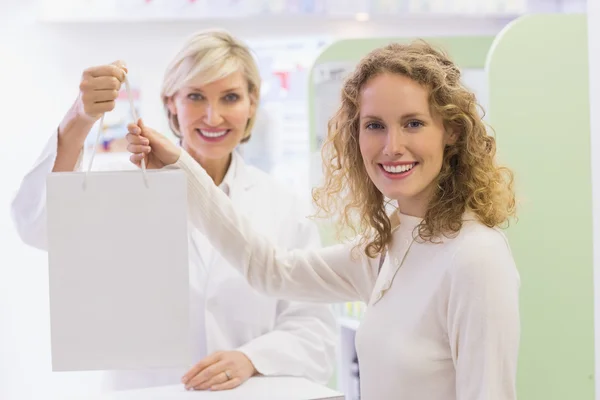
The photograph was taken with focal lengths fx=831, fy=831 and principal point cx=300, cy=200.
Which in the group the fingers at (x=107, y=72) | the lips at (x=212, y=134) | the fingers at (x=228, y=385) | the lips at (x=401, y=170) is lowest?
the fingers at (x=228, y=385)

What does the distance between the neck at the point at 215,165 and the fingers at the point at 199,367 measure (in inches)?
21.6

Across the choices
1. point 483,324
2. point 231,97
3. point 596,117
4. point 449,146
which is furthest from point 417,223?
point 231,97

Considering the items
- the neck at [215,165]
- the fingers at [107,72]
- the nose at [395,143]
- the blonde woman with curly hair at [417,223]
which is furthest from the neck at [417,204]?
the neck at [215,165]

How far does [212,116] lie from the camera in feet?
6.84

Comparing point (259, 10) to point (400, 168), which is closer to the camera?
point (400, 168)

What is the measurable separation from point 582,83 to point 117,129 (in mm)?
2596

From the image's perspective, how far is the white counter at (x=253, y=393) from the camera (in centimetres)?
Result: 162

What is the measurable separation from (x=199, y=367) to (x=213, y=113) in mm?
642

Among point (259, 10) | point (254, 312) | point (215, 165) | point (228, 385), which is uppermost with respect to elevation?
point (259, 10)

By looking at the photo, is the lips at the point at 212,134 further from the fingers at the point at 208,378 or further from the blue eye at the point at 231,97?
the fingers at the point at 208,378

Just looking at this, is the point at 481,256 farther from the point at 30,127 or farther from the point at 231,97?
the point at 30,127

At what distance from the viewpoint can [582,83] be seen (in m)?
2.78

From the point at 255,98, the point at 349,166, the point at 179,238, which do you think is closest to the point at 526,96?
the point at 255,98

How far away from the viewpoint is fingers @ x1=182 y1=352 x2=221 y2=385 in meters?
1.80
